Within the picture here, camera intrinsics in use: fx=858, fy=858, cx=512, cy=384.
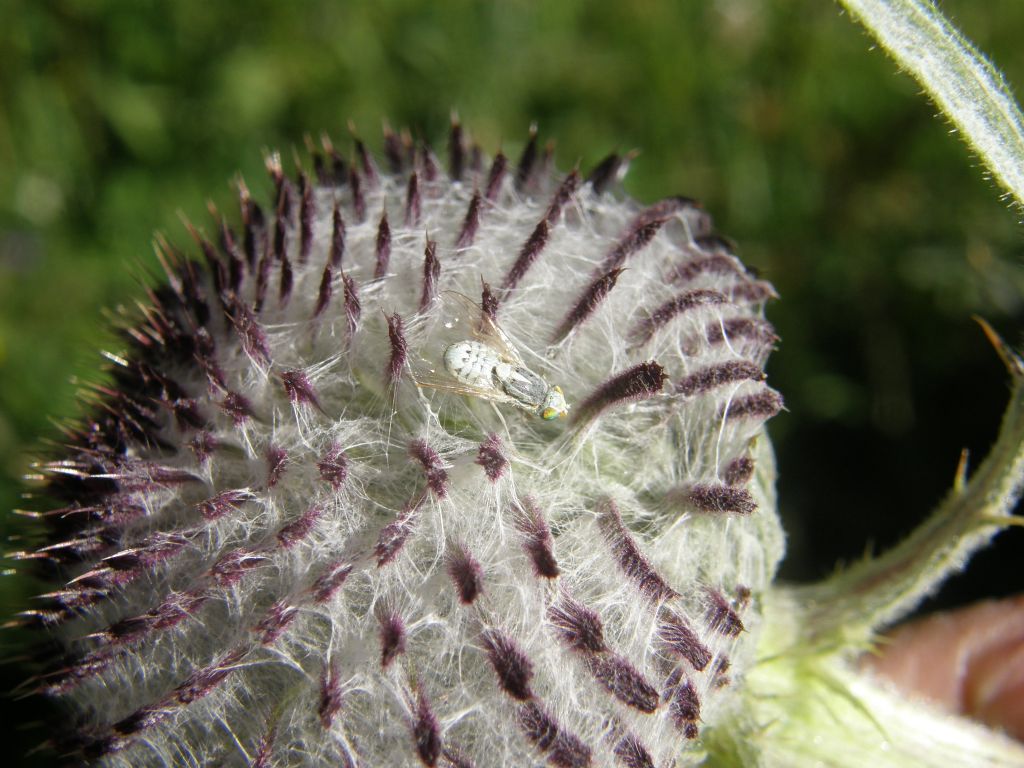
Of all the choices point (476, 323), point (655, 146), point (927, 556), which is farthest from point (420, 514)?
point (655, 146)

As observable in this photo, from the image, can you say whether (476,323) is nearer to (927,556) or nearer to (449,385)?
(449,385)

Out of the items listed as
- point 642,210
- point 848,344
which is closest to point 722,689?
point 642,210

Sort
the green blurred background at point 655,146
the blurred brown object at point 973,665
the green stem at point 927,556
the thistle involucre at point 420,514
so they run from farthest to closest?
the green blurred background at point 655,146
the blurred brown object at point 973,665
the green stem at point 927,556
the thistle involucre at point 420,514

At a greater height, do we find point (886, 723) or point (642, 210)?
point (642, 210)

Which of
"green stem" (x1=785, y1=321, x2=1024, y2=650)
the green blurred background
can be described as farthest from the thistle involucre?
the green blurred background

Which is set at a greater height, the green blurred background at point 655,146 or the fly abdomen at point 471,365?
the green blurred background at point 655,146

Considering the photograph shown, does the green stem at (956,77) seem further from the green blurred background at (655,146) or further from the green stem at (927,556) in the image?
the green blurred background at (655,146)

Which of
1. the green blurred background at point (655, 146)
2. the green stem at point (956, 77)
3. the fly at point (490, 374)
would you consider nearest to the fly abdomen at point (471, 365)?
the fly at point (490, 374)

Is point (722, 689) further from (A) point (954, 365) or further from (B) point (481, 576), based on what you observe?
(A) point (954, 365)
